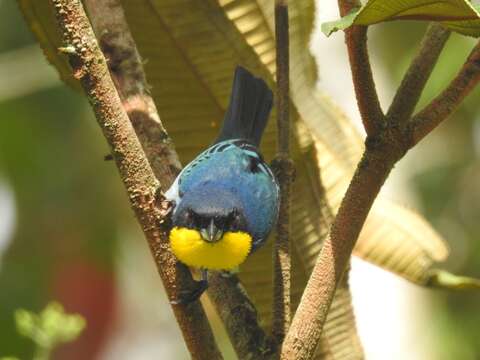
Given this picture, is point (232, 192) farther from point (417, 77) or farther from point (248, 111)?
point (417, 77)

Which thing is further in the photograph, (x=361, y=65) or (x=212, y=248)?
(x=212, y=248)

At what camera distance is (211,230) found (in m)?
2.63

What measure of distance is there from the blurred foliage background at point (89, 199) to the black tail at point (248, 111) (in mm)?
1017

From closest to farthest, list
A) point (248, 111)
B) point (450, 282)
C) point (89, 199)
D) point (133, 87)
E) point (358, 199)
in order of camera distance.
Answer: point (358, 199) → point (450, 282) → point (133, 87) → point (248, 111) → point (89, 199)

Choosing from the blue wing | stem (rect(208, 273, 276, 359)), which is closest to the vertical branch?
stem (rect(208, 273, 276, 359))

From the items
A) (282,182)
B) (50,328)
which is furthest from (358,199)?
(50,328)

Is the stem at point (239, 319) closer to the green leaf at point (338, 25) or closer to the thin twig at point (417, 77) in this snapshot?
the thin twig at point (417, 77)

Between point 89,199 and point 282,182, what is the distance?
9.43 ft

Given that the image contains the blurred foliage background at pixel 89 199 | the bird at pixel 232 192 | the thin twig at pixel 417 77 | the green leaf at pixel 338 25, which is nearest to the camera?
the green leaf at pixel 338 25

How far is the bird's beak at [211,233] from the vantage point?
102 inches

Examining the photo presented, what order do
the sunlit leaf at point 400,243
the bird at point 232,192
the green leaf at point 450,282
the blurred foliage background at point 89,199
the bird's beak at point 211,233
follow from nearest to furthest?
the green leaf at point 450,282 → the sunlit leaf at point 400,243 → the bird at point 232,192 → the bird's beak at point 211,233 → the blurred foliage background at point 89,199

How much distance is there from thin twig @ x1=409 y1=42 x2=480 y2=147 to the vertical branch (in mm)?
352

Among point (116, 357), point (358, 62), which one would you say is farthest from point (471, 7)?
point (116, 357)

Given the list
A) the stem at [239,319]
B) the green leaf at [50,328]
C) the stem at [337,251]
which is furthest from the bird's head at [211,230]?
the stem at [337,251]
